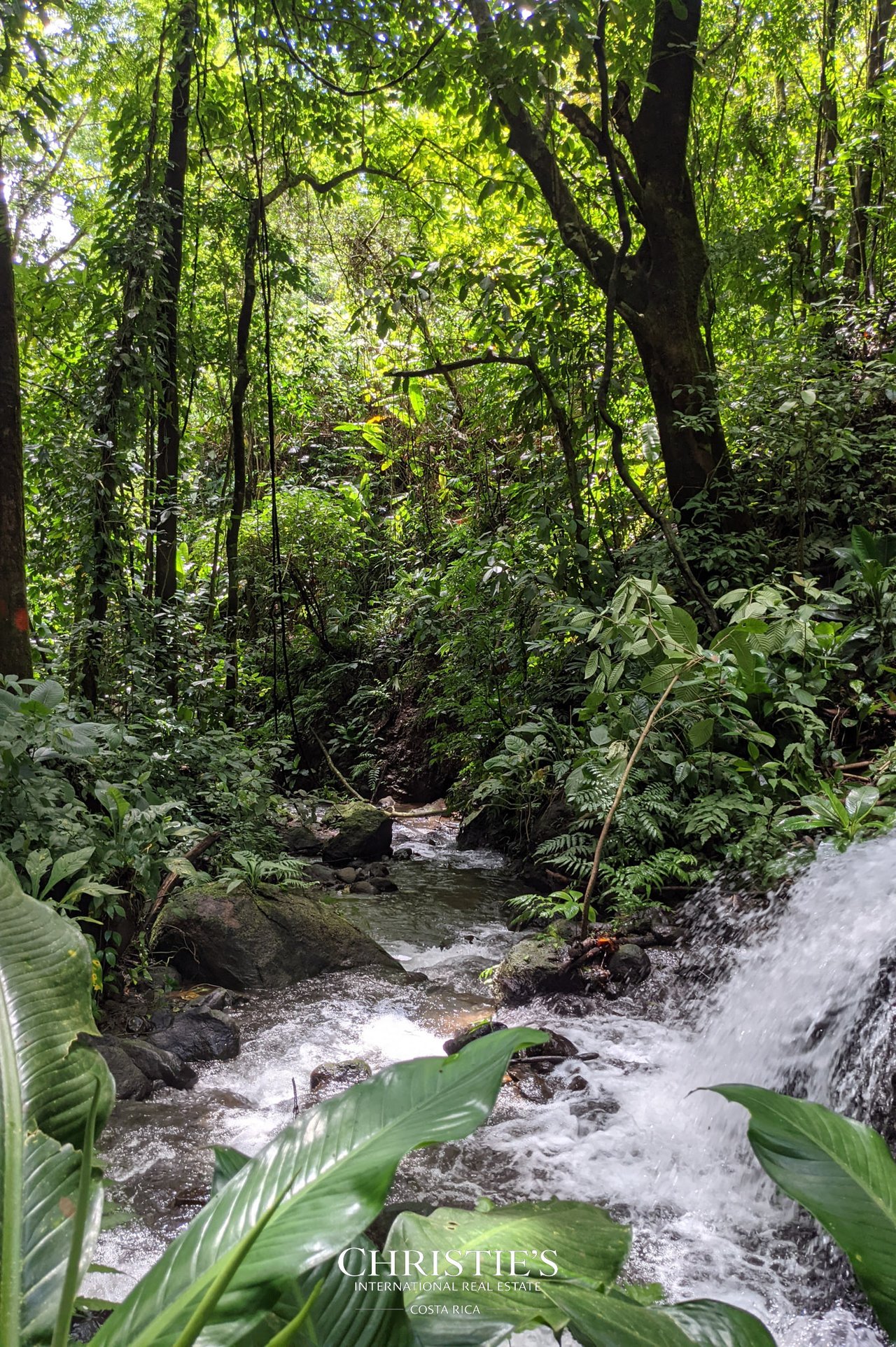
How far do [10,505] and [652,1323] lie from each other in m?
3.46

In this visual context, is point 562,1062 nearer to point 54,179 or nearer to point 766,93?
point 54,179

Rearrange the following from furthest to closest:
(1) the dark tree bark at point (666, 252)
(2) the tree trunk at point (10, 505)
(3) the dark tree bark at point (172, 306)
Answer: (1) the dark tree bark at point (666, 252) → (3) the dark tree bark at point (172, 306) → (2) the tree trunk at point (10, 505)

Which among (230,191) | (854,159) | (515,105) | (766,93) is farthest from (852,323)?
(230,191)

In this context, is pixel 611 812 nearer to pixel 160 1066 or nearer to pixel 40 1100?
pixel 160 1066

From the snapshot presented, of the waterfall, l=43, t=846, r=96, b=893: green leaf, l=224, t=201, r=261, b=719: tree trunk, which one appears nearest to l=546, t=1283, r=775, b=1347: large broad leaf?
the waterfall

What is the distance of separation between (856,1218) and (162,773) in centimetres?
433

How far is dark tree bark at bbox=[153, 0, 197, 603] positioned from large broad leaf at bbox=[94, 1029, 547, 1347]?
489 centimetres

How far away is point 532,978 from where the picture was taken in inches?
145

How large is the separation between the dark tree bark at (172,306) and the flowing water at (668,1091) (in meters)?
3.31

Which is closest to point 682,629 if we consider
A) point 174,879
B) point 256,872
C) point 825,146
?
point 256,872

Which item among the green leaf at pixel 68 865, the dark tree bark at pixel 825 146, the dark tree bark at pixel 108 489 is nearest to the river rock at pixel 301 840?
the dark tree bark at pixel 108 489

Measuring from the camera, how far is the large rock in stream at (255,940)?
12.7ft

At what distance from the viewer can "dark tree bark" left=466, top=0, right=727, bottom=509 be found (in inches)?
233

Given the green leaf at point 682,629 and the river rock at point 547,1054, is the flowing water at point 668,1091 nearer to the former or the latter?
the river rock at point 547,1054
